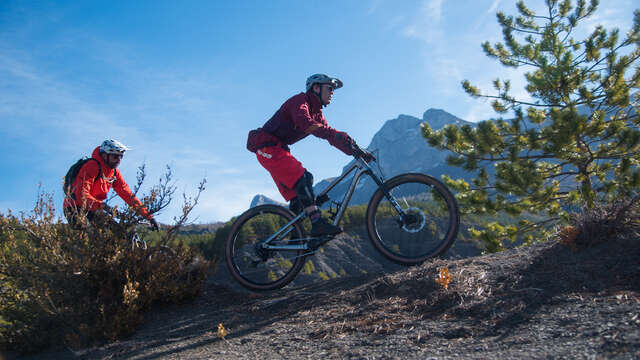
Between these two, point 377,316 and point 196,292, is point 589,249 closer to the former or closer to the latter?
point 377,316

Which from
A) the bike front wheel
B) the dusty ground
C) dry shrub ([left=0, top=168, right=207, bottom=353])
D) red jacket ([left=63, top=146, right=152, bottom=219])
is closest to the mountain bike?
the bike front wheel

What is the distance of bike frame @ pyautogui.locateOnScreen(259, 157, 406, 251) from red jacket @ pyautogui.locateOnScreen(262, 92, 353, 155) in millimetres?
242

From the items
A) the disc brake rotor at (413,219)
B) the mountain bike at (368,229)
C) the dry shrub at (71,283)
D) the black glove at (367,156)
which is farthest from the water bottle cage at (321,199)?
the dry shrub at (71,283)

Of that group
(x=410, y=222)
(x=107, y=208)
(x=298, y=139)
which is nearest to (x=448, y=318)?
(x=410, y=222)

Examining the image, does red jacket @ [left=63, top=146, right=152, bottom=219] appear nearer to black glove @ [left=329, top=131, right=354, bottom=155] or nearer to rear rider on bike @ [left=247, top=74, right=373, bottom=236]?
rear rider on bike @ [left=247, top=74, right=373, bottom=236]

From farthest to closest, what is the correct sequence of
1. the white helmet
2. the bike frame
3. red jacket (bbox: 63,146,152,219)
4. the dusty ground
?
1. the white helmet
2. red jacket (bbox: 63,146,152,219)
3. the bike frame
4. the dusty ground

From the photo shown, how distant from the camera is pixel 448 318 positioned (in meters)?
2.71

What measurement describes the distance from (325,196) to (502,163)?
5.68 metres

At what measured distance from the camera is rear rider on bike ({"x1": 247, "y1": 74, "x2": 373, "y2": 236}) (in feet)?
14.8

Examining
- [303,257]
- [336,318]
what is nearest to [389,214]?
[303,257]

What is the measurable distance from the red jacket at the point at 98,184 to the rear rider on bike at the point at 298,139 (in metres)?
1.80

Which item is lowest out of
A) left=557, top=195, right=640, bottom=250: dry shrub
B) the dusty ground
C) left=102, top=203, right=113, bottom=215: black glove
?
the dusty ground

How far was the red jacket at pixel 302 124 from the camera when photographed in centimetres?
450

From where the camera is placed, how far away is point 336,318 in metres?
3.26
